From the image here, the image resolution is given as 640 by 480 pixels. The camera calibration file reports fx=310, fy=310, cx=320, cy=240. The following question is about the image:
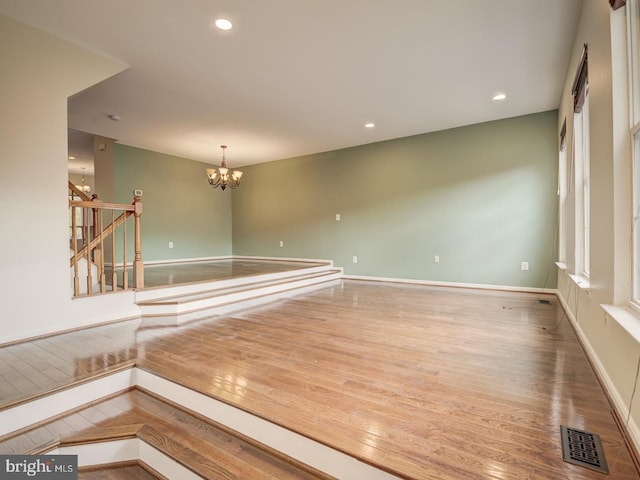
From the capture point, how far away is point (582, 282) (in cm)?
264

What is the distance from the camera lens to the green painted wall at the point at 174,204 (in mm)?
6492

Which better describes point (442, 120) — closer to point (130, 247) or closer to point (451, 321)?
point (451, 321)

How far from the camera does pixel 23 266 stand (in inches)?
107

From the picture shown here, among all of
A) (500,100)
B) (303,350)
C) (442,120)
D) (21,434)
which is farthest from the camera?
(442,120)

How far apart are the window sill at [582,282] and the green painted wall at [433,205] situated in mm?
2123

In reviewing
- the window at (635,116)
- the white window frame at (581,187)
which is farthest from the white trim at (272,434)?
the white window frame at (581,187)

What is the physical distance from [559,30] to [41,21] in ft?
15.2

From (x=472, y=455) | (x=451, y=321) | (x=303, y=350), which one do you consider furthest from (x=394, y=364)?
(x=451, y=321)

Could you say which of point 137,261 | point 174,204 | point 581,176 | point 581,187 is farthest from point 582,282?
point 174,204

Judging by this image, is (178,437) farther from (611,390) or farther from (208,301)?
(611,390)

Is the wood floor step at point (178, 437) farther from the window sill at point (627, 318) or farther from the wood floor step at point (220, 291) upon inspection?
the wood floor step at point (220, 291)

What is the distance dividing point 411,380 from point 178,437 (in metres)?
1.40

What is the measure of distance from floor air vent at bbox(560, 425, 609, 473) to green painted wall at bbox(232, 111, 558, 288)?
13.2 ft

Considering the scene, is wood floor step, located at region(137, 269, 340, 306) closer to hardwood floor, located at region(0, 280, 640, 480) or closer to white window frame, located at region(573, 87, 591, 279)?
hardwood floor, located at region(0, 280, 640, 480)
